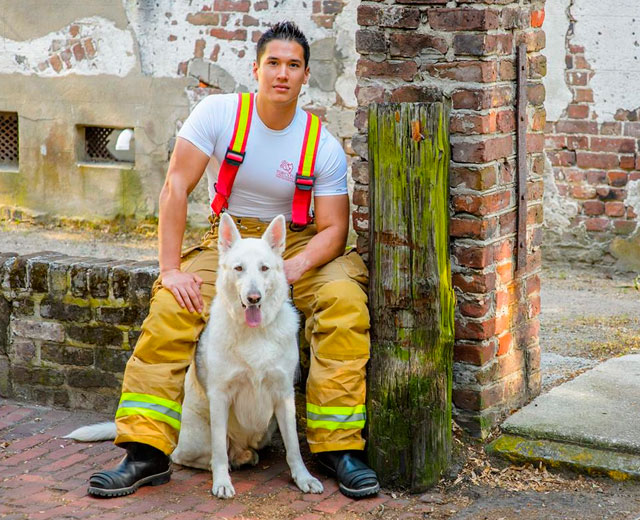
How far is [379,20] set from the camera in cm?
449

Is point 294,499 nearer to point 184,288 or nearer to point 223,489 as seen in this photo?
point 223,489

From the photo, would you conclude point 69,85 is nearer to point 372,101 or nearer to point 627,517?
point 372,101

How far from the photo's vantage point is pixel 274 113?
4.64m

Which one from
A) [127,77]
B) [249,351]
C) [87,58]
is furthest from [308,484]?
[87,58]

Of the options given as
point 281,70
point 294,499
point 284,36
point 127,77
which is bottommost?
point 294,499

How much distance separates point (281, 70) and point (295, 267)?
91 cm

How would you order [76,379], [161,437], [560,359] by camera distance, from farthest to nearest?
[560,359]
[76,379]
[161,437]

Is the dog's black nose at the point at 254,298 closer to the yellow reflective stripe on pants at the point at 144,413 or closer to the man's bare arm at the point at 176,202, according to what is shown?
the man's bare arm at the point at 176,202

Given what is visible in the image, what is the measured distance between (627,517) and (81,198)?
7751 millimetres

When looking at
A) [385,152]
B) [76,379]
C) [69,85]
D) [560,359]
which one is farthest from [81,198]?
[385,152]

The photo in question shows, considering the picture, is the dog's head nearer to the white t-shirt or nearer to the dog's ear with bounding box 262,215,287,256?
the dog's ear with bounding box 262,215,287,256

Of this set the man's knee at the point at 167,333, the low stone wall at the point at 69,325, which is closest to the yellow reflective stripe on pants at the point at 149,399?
the man's knee at the point at 167,333

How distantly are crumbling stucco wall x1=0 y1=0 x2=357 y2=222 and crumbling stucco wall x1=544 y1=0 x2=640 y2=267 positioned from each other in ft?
6.09

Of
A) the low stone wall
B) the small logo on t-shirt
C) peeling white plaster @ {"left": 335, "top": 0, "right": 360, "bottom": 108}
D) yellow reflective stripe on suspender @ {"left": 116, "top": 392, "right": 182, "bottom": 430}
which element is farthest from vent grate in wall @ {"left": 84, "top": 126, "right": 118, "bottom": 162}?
yellow reflective stripe on suspender @ {"left": 116, "top": 392, "right": 182, "bottom": 430}
